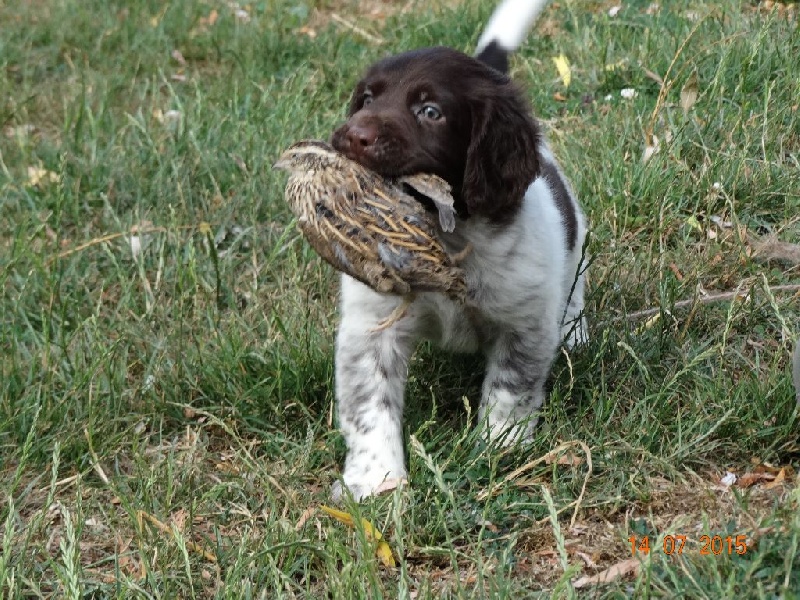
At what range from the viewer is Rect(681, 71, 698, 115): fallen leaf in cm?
398

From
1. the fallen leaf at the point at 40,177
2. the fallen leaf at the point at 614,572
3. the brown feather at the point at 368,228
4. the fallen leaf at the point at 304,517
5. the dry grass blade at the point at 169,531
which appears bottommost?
the fallen leaf at the point at 40,177

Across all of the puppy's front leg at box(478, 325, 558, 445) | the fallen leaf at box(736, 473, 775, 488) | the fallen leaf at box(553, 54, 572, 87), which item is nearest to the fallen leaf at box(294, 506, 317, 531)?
the puppy's front leg at box(478, 325, 558, 445)

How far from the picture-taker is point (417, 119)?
273 cm

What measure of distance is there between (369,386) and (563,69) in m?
2.20

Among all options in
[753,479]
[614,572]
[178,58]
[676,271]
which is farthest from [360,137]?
[178,58]

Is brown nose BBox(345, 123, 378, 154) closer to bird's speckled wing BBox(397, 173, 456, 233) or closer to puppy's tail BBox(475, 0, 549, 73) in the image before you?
bird's speckled wing BBox(397, 173, 456, 233)

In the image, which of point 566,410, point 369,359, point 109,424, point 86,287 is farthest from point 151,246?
point 566,410

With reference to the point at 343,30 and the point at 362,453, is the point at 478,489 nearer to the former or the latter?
the point at 362,453

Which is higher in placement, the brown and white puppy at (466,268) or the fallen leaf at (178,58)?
the brown and white puppy at (466,268)

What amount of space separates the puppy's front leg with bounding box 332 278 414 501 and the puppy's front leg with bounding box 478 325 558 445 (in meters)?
0.25

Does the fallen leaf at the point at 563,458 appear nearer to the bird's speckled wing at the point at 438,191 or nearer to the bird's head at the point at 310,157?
the bird's speckled wing at the point at 438,191

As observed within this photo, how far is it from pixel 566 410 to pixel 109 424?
1.26 m

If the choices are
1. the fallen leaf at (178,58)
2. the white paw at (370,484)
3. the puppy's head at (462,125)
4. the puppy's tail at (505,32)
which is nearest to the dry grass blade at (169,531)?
the white paw at (370,484)

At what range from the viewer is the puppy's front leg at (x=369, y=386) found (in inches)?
110
